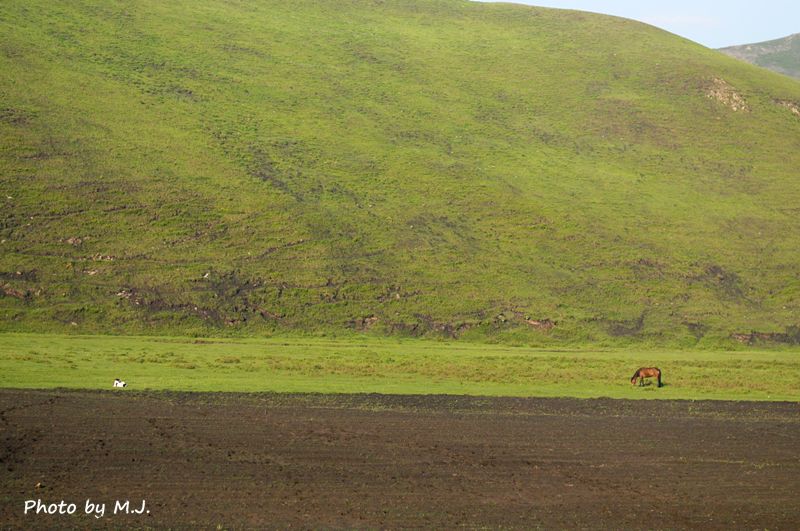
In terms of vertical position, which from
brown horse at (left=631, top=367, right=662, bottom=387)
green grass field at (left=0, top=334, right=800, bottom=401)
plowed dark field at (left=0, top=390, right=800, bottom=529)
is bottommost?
green grass field at (left=0, top=334, right=800, bottom=401)

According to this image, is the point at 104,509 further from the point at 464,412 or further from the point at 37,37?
the point at 37,37

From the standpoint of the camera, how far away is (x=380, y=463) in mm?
19562

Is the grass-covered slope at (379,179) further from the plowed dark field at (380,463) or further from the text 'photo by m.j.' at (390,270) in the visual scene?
the plowed dark field at (380,463)

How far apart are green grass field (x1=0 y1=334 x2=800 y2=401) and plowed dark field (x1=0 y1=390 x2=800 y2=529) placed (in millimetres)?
3295

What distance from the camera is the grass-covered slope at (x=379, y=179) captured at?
53.0 metres

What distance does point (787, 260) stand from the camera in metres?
67.2

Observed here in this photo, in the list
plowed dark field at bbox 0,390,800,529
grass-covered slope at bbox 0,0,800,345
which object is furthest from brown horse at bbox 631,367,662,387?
grass-covered slope at bbox 0,0,800,345

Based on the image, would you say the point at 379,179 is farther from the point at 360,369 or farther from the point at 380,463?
the point at 380,463

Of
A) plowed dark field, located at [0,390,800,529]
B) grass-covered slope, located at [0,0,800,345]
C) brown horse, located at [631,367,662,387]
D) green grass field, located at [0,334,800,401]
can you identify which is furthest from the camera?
grass-covered slope, located at [0,0,800,345]

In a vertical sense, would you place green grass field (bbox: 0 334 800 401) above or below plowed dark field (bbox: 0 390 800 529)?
below

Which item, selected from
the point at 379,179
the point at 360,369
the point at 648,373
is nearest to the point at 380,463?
the point at 360,369

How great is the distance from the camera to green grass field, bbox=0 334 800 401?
3017cm

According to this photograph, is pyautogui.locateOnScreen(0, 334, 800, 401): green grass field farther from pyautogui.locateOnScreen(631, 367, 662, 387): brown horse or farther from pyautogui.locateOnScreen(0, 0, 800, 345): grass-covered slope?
pyautogui.locateOnScreen(0, 0, 800, 345): grass-covered slope

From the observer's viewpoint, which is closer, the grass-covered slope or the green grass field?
the green grass field
